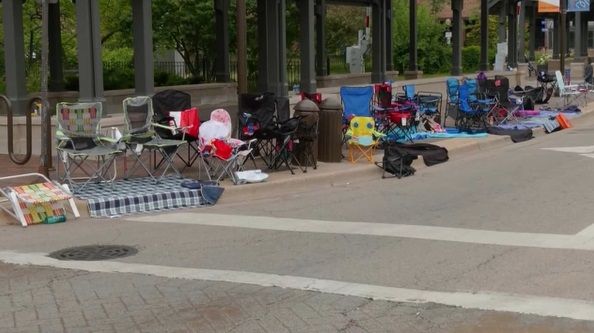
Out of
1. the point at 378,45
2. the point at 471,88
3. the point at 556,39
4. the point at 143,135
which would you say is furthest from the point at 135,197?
the point at 556,39

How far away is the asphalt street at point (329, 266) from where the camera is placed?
520 centimetres

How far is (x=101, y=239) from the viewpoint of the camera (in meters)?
7.96

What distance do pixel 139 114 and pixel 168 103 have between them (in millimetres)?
826

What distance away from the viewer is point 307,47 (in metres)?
19.2

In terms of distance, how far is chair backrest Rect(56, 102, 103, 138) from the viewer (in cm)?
1023

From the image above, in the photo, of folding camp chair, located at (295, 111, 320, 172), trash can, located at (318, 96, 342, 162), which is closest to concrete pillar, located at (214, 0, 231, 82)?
trash can, located at (318, 96, 342, 162)

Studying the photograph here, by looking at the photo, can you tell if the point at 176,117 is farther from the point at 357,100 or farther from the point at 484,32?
the point at 484,32

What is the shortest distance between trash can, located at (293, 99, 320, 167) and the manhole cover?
4359 mm

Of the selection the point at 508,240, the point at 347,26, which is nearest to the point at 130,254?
the point at 508,240

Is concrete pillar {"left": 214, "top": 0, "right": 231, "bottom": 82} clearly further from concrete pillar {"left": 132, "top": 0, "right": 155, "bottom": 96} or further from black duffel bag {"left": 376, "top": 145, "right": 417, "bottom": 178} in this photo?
black duffel bag {"left": 376, "top": 145, "right": 417, "bottom": 178}

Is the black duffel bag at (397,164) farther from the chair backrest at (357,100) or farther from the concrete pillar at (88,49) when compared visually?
the concrete pillar at (88,49)

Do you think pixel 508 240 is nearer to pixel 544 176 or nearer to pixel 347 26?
pixel 544 176

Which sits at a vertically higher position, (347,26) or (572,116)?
(347,26)

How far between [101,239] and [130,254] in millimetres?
842
